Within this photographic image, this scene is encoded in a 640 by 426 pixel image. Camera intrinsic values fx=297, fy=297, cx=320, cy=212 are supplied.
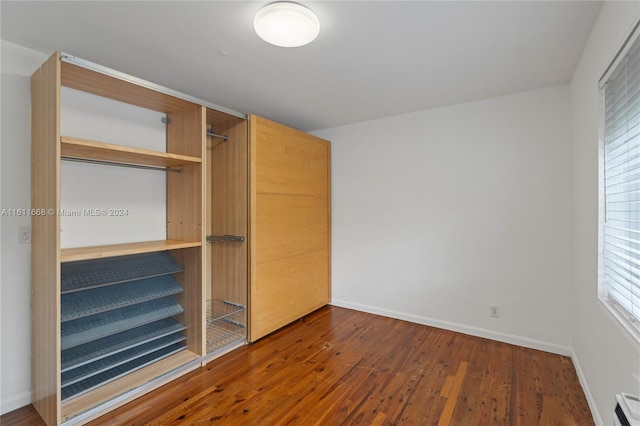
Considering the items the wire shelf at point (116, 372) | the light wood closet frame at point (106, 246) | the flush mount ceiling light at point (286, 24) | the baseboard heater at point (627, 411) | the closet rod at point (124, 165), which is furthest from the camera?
the closet rod at point (124, 165)

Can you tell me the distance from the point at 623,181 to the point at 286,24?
73.5 inches

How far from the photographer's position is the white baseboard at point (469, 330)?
2600mm

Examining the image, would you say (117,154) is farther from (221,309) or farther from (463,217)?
(463,217)

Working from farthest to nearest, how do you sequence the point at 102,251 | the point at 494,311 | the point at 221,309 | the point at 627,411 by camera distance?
1. the point at 221,309
2. the point at 494,311
3. the point at 102,251
4. the point at 627,411

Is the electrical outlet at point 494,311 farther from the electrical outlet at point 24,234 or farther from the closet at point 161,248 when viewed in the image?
the electrical outlet at point 24,234

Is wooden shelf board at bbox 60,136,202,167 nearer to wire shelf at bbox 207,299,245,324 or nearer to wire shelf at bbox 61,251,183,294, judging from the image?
wire shelf at bbox 61,251,183,294

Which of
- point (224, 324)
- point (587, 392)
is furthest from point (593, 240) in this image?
point (224, 324)

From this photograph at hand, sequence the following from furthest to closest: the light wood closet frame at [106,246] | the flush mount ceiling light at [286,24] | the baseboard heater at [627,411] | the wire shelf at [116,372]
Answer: the wire shelf at [116,372]
the light wood closet frame at [106,246]
the flush mount ceiling light at [286,24]
the baseboard heater at [627,411]

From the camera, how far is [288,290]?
317 centimetres

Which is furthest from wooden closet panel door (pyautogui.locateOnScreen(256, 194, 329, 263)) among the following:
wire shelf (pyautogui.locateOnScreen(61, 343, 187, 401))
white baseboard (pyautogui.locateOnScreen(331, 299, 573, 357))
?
wire shelf (pyautogui.locateOnScreen(61, 343, 187, 401))

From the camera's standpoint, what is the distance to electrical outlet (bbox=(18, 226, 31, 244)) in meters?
1.93

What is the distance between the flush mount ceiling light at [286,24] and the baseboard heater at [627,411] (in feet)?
6.90

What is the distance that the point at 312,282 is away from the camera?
3.55m

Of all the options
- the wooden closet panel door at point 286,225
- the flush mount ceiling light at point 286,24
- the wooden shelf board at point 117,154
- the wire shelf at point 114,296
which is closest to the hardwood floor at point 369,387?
the wooden closet panel door at point 286,225
